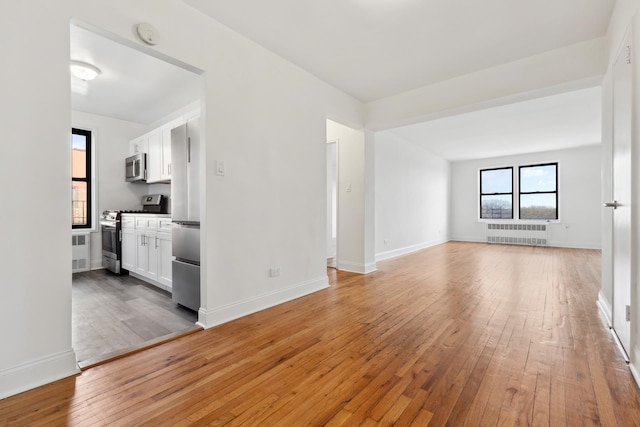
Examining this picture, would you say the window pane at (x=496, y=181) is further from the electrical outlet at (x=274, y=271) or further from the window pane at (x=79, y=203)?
the window pane at (x=79, y=203)

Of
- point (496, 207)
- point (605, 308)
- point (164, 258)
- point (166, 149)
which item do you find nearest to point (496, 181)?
point (496, 207)

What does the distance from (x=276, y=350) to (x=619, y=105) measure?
310cm

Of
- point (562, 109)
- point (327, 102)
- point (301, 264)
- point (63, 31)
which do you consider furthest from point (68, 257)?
point (562, 109)

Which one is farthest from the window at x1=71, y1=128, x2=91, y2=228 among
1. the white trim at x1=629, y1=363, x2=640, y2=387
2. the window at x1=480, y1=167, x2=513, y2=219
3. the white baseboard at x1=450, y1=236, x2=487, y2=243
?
the window at x1=480, y1=167, x2=513, y2=219

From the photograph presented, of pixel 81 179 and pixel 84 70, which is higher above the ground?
pixel 84 70

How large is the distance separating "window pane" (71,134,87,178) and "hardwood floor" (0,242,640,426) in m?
4.56

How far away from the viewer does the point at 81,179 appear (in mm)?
5160

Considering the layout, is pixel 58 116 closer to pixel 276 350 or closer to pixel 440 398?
pixel 276 350

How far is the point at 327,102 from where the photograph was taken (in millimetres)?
3879

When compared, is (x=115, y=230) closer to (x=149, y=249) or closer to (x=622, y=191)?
(x=149, y=249)

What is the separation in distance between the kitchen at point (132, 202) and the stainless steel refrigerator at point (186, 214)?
11 millimetres

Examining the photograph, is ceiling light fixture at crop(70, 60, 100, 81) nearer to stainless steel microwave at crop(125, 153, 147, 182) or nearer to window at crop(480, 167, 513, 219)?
stainless steel microwave at crop(125, 153, 147, 182)

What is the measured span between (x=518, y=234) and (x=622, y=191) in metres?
7.65

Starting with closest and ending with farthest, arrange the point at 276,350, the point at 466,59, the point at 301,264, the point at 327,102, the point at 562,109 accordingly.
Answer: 1. the point at 276,350
2. the point at 466,59
3. the point at 301,264
4. the point at 327,102
5. the point at 562,109
